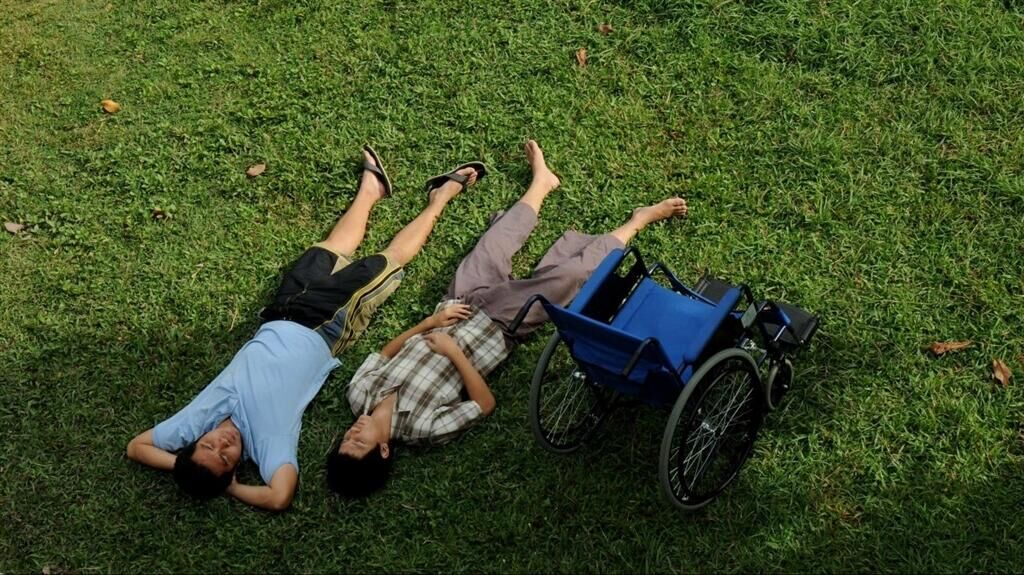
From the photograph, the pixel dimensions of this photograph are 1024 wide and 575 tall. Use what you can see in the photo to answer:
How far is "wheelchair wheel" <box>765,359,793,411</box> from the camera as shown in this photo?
4633mm

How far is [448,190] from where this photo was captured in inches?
239

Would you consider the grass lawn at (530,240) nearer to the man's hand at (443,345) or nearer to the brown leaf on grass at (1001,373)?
the brown leaf on grass at (1001,373)

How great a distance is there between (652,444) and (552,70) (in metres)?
2.86

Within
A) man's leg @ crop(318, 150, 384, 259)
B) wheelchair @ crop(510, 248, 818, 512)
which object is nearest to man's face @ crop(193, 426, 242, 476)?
man's leg @ crop(318, 150, 384, 259)

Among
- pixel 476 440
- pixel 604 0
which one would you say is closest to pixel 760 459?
pixel 476 440

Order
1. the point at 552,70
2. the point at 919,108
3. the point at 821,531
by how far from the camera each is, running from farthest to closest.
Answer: the point at 552,70 → the point at 919,108 → the point at 821,531

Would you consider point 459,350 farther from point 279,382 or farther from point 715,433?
point 715,433

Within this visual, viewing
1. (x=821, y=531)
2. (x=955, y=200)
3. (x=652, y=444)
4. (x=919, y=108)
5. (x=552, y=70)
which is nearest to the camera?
(x=821, y=531)

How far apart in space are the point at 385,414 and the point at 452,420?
374 millimetres

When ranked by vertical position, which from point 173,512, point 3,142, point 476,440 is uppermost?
point 3,142

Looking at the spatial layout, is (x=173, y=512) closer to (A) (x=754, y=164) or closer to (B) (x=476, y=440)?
(B) (x=476, y=440)

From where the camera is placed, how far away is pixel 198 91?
704 centimetres

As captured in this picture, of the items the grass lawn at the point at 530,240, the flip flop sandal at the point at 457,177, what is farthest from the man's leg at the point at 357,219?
the flip flop sandal at the point at 457,177

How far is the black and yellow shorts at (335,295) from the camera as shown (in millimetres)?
5516
